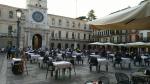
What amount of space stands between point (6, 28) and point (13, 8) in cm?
510

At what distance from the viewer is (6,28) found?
45281mm

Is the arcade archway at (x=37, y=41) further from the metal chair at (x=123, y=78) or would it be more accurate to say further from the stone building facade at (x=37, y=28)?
the metal chair at (x=123, y=78)

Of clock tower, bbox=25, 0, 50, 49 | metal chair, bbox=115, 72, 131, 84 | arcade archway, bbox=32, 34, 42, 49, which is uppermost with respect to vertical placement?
clock tower, bbox=25, 0, 50, 49

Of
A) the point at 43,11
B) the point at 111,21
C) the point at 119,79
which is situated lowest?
the point at 119,79

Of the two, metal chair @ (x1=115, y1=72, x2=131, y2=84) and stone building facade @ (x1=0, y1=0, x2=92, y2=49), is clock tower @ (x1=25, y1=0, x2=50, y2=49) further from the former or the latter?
metal chair @ (x1=115, y1=72, x2=131, y2=84)

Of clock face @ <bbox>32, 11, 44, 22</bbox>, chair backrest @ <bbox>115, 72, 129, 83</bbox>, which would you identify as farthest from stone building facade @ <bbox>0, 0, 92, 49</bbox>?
chair backrest @ <bbox>115, 72, 129, 83</bbox>

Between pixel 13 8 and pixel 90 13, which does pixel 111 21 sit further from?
pixel 90 13

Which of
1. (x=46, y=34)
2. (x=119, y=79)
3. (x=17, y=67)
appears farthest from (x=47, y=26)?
(x=119, y=79)

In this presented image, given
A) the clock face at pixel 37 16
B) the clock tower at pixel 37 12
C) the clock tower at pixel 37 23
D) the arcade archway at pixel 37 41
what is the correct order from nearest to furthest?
the clock tower at pixel 37 23 → the clock tower at pixel 37 12 → the clock face at pixel 37 16 → the arcade archway at pixel 37 41

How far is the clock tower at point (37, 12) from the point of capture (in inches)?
1852

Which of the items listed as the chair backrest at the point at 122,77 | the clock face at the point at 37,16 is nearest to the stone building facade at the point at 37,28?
the clock face at the point at 37,16

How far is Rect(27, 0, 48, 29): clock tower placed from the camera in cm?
4703

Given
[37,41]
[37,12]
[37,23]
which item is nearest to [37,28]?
[37,23]

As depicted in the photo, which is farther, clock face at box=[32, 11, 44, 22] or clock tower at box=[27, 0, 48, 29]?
clock face at box=[32, 11, 44, 22]
